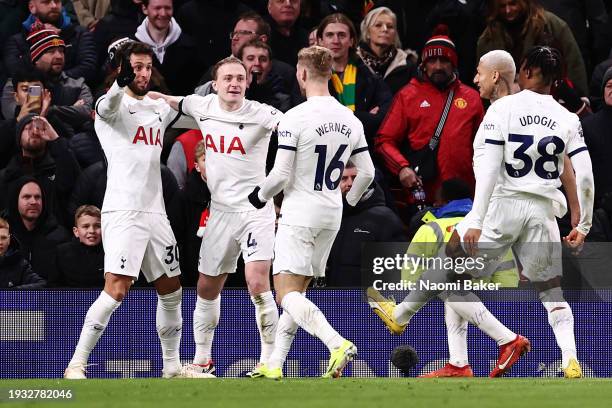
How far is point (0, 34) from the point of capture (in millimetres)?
16750

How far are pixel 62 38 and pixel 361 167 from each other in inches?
214

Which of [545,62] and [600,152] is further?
[600,152]

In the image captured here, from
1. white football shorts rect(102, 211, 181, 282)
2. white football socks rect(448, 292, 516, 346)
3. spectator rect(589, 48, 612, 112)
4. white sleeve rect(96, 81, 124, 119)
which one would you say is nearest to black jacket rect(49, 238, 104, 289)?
white football shorts rect(102, 211, 181, 282)

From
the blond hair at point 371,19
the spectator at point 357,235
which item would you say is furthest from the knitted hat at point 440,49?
the spectator at point 357,235

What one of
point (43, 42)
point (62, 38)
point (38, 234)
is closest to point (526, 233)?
point (38, 234)

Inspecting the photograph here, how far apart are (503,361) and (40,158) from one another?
5196 millimetres

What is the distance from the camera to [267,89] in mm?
14883

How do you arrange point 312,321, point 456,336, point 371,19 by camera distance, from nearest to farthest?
point 312,321 < point 456,336 < point 371,19

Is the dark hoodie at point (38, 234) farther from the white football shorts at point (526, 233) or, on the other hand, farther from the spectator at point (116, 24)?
the white football shorts at point (526, 233)

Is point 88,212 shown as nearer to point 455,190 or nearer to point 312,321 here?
point 312,321

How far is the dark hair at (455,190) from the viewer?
43.9 feet

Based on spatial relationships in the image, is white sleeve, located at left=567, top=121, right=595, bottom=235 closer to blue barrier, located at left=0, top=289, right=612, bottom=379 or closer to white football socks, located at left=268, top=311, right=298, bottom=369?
blue barrier, located at left=0, top=289, right=612, bottom=379

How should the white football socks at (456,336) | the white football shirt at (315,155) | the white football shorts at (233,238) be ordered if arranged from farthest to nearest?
the white football socks at (456,336), the white football shorts at (233,238), the white football shirt at (315,155)

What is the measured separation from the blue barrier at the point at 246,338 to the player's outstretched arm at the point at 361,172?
1.51m
